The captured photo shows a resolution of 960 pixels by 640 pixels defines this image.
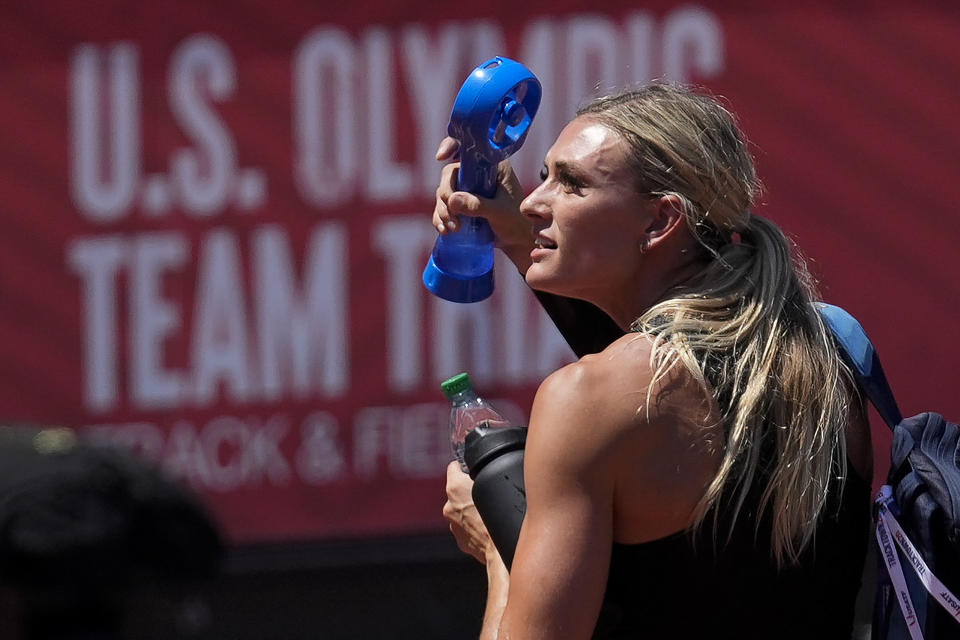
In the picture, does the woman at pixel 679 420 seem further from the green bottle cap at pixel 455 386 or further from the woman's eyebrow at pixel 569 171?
the green bottle cap at pixel 455 386

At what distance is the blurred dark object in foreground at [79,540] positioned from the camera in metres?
3.18

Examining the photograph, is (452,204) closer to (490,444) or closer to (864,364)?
(490,444)

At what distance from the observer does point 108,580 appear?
3.23m

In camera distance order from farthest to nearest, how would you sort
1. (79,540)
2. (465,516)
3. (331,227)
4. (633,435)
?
(331,227)
(79,540)
(465,516)
(633,435)

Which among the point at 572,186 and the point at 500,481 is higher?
the point at 572,186

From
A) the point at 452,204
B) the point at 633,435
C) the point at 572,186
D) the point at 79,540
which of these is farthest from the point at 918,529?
the point at 79,540

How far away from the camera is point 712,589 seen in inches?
72.4

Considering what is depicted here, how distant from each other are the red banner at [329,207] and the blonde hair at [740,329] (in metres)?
2.58

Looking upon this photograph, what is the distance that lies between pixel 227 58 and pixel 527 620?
3478mm

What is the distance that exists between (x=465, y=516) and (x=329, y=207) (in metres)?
2.75

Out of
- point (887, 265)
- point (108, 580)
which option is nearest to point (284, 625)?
point (108, 580)

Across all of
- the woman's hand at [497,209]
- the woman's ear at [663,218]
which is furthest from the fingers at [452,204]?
the woman's ear at [663,218]

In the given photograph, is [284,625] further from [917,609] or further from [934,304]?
[917,609]

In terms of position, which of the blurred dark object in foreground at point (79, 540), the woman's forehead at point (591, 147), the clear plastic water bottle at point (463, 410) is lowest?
the blurred dark object in foreground at point (79, 540)
